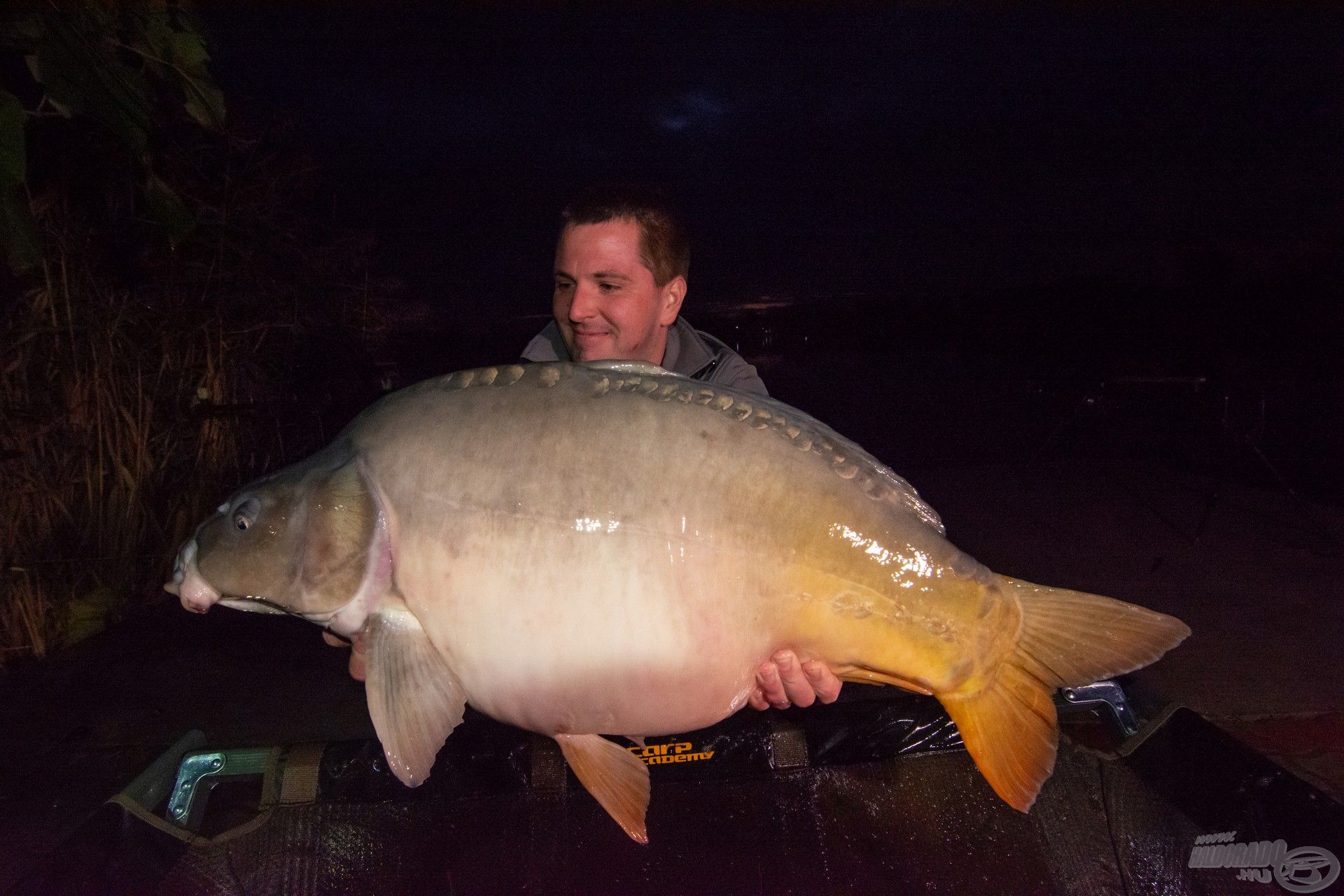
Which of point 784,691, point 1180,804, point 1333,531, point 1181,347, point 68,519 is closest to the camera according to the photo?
point 784,691

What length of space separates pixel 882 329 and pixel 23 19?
30.6 metres

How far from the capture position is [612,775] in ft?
4.64

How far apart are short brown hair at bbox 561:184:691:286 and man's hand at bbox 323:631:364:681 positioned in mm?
1141

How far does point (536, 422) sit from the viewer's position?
4.52 feet

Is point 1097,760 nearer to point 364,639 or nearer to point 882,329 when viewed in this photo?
point 364,639

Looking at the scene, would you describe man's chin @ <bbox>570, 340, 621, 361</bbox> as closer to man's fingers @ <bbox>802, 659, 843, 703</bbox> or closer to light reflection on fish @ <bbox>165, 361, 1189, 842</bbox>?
light reflection on fish @ <bbox>165, 361, 1189, 842</bbox>

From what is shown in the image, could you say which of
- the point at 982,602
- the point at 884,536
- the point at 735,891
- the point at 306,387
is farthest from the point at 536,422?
the point at 306,387

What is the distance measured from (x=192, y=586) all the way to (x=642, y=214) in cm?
132

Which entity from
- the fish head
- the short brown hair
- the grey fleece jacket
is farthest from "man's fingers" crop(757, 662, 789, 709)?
the short brown hair

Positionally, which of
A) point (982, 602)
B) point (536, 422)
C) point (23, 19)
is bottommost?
point (982, 602)

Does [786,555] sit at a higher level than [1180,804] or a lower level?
higher

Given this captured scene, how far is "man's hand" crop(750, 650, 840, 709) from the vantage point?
140 centimetres

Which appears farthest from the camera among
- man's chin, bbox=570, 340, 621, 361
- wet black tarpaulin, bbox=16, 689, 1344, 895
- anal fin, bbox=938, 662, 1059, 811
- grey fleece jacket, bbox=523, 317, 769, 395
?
grey fleece jacket, bbox=523, 317, 769, 395

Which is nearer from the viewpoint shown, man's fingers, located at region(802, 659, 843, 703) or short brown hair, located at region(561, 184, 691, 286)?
man's fingers, located at region(802, 659, 843, 703)
